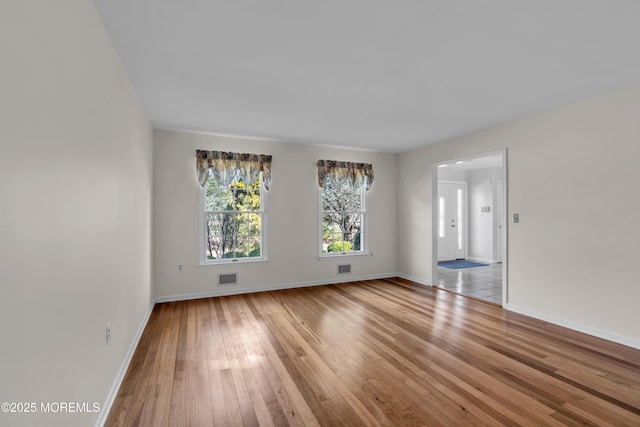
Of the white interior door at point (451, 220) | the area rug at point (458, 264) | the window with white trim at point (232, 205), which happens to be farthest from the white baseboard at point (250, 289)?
the white interior door at point (451, 220)

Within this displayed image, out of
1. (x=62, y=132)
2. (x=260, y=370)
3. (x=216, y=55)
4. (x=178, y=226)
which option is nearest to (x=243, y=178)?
(x=178, y=226)

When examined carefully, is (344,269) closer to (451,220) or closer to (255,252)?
(255,252)

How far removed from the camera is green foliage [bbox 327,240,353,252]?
5691mm

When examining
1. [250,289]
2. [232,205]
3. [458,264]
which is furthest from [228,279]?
[458,264]

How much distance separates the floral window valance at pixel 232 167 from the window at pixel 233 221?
0.12 metres

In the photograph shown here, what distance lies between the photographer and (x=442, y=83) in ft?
9.46

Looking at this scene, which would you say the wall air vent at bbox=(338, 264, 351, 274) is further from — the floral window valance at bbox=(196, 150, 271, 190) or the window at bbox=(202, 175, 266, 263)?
the floral window valance at bbox=(196, 150, 271, 190)

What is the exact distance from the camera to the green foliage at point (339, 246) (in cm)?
569

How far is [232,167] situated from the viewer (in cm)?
480

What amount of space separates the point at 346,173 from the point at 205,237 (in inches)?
106

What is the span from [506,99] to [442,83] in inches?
36.9

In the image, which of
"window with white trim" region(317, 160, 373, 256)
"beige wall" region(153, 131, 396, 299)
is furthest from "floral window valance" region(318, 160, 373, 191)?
"beige wall" region(153, 131, 396, 299)

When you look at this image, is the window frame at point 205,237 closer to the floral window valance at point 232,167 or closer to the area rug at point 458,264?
the floral window valance at point 232,167

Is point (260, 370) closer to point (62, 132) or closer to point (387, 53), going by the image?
point (62, 132)
